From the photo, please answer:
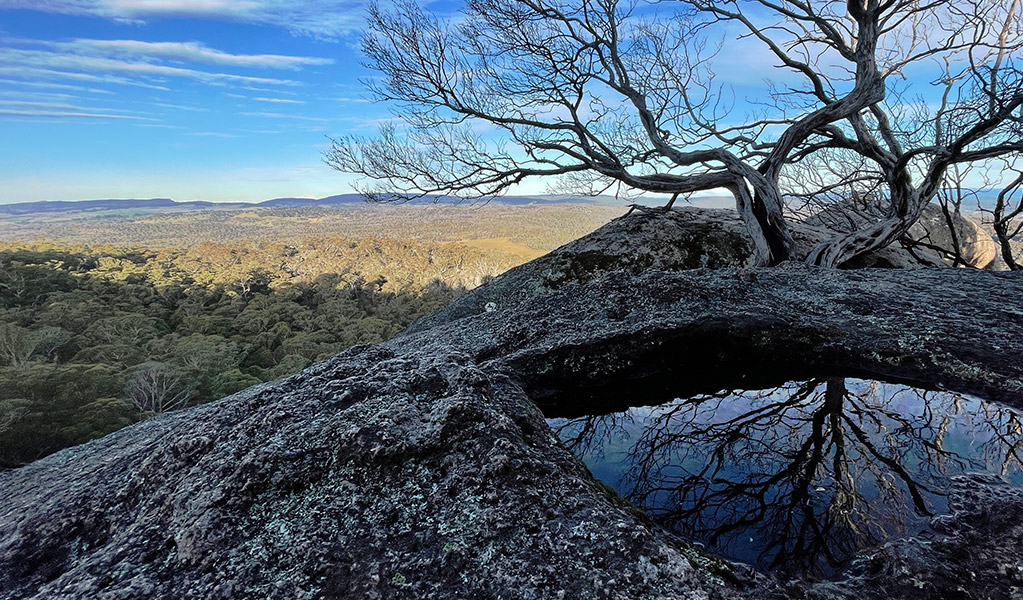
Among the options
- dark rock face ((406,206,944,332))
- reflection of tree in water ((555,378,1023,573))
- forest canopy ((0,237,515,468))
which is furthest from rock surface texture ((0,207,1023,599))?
forest canopy ((0,237,515,468))

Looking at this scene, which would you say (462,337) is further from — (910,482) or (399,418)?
(910,482)

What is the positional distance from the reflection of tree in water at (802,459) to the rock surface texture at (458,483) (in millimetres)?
245

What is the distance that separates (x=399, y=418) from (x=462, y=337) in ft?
10.1

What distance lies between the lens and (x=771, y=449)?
3850 mm

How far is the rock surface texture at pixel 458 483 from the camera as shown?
2.25m

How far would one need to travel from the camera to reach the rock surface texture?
225 centimetres

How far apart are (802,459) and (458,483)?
2614 millimetres

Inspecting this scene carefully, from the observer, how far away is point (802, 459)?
3652 mm

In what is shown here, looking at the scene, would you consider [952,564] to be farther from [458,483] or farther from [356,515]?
[356,515]

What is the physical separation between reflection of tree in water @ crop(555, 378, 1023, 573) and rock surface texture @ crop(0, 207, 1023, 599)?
245 mm

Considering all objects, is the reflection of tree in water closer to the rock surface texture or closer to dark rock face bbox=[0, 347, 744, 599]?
the rock surface texture

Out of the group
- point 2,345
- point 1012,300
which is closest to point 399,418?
point 1012,300

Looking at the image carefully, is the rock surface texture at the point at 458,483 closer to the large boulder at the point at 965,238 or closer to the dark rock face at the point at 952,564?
the dark rock face at the point at 952,564

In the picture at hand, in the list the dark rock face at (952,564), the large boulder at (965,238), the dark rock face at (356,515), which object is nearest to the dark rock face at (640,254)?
the large boulder at (965,238)
